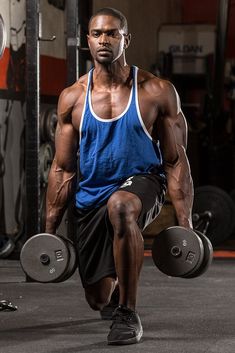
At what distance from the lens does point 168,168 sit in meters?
3.70

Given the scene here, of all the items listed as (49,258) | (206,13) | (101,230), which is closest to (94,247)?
(101,230)

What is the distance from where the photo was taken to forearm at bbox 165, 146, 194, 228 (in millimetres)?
3619

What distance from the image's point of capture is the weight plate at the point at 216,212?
22.3 feet

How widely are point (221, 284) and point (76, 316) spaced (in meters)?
1.28

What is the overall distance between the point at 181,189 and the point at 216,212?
10.6 ft

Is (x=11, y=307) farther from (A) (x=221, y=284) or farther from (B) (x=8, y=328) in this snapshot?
(A) (x=221, y=284)

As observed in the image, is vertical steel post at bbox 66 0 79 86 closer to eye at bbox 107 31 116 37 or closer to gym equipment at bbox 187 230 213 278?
eye at bbox 107 31 116 37

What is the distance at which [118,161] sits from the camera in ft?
11.9

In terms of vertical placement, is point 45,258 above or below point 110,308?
above

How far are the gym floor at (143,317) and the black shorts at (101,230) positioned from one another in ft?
0.84

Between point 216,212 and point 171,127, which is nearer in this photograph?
point 171,127

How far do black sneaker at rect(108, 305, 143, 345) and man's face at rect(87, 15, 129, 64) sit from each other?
0.91 metres

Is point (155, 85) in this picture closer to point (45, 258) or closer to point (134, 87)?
point (134, 87)

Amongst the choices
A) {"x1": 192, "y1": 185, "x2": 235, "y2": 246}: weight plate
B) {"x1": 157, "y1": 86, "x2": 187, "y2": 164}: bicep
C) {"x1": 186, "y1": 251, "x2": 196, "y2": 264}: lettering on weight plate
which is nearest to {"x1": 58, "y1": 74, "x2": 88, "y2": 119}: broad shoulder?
{"x1": 157, "y1": 86, "x2": 187, "y2": 164}: bicep
